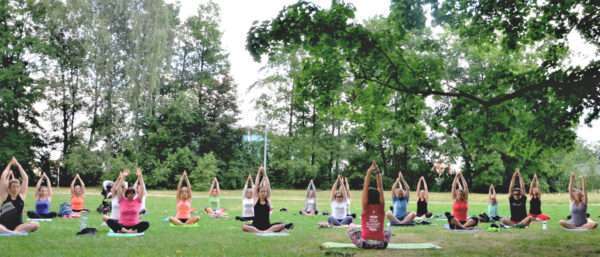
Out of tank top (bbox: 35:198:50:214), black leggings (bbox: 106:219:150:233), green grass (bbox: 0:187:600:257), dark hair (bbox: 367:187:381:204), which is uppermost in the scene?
dark hair (bbox: 367:187:381:204)

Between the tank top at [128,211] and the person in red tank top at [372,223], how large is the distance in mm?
5739

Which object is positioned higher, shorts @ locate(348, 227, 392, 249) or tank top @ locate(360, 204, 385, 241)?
tank top @ locate(360, 204, 385, 241)

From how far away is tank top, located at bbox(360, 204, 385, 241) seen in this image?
10344 millimetres

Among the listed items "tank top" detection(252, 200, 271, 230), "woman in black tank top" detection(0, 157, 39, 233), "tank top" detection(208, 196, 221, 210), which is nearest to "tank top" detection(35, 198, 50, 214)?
"woman in black tank top" detection(0, 157, 39, 233)

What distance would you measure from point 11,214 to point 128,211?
2.58m

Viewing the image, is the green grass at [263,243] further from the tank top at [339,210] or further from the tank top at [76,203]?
the tank top at [76,203]

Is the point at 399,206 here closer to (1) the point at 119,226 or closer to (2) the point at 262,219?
(2) the point at 262,219

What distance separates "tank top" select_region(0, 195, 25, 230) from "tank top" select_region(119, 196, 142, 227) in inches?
89.9

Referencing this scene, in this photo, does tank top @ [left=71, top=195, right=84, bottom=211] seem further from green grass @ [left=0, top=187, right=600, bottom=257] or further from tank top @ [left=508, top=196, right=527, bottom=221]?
tank top @ [left=508, top=196, right=527, bottom=221]

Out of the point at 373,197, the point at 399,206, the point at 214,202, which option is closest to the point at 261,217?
the point at 373,197

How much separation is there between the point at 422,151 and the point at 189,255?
153 feet

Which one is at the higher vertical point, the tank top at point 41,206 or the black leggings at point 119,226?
the tank top at point 41,206

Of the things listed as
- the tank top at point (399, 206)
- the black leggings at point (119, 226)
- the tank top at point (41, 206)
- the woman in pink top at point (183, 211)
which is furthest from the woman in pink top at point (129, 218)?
the tank top at point (399, 206)

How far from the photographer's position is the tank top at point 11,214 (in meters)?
12.2
